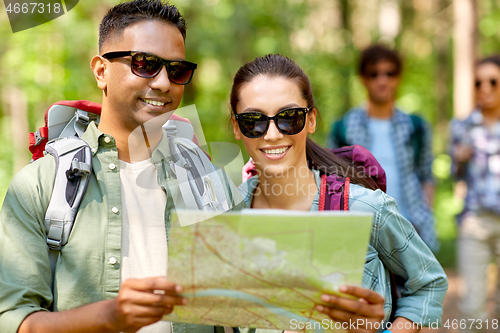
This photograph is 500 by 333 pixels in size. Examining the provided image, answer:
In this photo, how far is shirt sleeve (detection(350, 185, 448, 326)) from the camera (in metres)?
2.05

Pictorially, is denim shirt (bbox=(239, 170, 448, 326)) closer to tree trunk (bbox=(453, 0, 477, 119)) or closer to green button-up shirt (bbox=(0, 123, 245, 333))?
green button-up shirt (bbox=(0, 123, 245, 333))

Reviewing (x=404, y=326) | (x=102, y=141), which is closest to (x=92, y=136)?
(x=102, y=141)

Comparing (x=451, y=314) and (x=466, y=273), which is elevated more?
(x=466, y=273)

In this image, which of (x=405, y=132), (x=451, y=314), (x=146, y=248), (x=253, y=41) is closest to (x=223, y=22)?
(x=253, y=41)

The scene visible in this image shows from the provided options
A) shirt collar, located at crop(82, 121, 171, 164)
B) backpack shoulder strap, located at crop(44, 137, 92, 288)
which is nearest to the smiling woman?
shirt collar, located at crop(82, 121, 171, 164)

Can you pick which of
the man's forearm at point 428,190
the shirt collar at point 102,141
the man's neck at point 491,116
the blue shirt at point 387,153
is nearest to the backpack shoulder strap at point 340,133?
the blue shirt at point 387,153

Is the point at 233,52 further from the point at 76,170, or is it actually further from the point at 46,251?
the point at 46,251

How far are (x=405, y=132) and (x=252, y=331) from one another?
9.93 feet

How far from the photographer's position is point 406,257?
2064 mm

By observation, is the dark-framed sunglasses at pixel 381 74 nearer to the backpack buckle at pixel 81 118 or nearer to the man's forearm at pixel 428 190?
the man's forearm at pixel 428 190

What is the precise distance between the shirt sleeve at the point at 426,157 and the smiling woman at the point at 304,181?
2.48 metres

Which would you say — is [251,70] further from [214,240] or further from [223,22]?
[223,22]

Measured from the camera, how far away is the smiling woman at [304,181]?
6.77 ft

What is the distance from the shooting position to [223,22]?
29.7 ft
